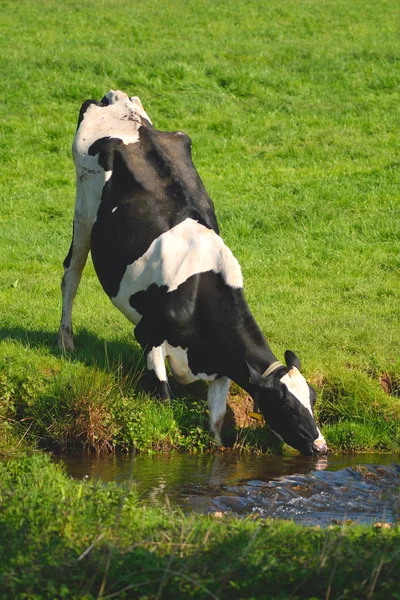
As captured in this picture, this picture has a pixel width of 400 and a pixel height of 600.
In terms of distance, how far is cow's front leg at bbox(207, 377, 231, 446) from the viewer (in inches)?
424

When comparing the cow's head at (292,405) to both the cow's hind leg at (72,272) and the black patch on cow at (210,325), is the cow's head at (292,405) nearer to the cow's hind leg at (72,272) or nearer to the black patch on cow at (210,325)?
the black patch on cow at (210,325)

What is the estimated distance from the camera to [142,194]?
11.4 metres

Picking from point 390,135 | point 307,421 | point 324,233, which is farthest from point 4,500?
point 390,135

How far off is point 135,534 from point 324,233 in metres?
11.0

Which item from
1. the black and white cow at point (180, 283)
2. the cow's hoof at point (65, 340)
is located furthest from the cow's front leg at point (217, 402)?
the cow's hoof at point (65, 340)

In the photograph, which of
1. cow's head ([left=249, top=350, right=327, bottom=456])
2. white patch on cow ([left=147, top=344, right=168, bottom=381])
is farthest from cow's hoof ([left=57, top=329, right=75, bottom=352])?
cow's head ([left=249, top=350, right=327, bottom=456])

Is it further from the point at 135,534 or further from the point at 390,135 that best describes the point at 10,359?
the point at 390,135

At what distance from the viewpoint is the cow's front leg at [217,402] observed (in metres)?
10.8

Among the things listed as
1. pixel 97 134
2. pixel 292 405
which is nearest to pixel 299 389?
pixel 292 405

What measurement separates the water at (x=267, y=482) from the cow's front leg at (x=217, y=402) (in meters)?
0.29

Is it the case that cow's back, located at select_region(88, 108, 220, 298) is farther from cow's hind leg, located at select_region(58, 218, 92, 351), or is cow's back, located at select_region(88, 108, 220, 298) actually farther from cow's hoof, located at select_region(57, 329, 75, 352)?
cow's hoof, located at select_region(57, 329, 75, 352)

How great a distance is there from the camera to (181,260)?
1077 cm

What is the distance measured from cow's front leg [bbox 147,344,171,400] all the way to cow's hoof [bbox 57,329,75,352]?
57.6 inches

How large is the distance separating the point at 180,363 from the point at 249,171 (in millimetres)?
9537
